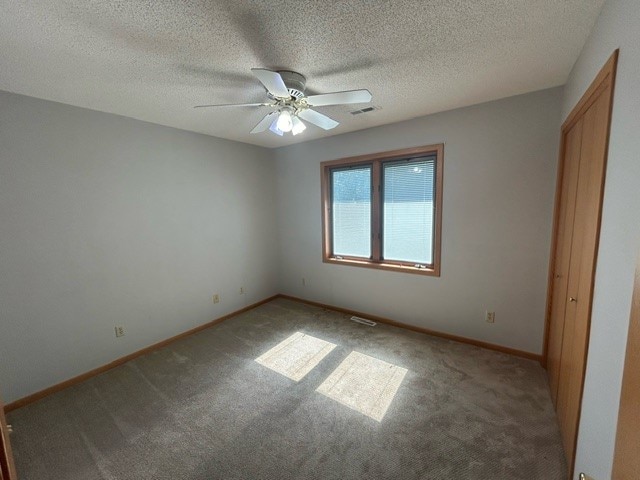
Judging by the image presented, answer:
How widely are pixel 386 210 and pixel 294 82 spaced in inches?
76.7

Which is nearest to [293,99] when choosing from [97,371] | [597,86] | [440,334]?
[597,86]

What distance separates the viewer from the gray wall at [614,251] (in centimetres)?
95

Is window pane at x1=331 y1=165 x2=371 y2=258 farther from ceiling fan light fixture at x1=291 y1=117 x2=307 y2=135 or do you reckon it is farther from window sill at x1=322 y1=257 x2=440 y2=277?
ceiling fan light fixture at x1=291 y1=117 x2=307 y2=135

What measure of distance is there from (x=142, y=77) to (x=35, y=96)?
1.03 m

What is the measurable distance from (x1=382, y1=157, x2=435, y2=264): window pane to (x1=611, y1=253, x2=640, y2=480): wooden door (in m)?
2.35

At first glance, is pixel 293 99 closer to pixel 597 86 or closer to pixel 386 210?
pixel 597 86

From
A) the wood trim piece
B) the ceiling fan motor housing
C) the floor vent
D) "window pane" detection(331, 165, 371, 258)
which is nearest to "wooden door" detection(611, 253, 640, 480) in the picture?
the wood trim piece

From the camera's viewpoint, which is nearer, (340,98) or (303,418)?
(340,98)

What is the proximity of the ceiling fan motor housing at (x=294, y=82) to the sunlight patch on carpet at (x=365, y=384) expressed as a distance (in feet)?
7.62

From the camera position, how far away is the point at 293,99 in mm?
1868

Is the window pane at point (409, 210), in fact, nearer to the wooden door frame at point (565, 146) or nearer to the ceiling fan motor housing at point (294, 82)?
the wooden door frame at point (565, 146)

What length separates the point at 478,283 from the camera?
268 centimetres

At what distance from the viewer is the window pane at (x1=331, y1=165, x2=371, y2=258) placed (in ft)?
11.3

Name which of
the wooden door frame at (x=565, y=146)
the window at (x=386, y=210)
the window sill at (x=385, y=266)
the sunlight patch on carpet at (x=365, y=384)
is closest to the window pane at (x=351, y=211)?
the window at (x=386, y=210)
